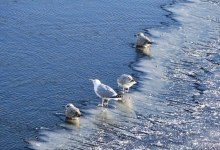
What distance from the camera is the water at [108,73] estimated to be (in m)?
15.6

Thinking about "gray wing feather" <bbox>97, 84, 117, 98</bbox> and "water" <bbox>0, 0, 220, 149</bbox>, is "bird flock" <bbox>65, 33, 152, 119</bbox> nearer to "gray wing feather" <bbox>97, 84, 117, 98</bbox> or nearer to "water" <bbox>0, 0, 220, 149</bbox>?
"gray wing feather" <bbox>97, 84, 117, 98</bbox>

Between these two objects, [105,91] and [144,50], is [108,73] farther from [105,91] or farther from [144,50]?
[144,50]

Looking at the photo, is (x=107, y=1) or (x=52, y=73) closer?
(x=52, y=73)

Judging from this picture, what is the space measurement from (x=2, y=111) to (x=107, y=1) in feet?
40.4

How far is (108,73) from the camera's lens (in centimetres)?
1975

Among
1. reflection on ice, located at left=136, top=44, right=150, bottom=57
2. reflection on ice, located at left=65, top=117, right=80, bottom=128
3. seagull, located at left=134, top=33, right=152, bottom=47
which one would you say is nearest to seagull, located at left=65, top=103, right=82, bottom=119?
reflection on ice, located at left=65, top=117, right=80, bottom=128

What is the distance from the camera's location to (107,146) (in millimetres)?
14852

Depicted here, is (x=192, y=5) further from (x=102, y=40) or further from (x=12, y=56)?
(x=12, y=56)

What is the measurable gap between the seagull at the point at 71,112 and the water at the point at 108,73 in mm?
261

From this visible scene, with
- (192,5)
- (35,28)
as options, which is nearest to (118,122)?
(35,28)

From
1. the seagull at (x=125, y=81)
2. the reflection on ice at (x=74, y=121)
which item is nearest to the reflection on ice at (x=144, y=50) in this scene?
the seagull at (x=125, y=81)

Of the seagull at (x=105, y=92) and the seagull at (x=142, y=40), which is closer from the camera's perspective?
the seagull at (x=105, y=92)

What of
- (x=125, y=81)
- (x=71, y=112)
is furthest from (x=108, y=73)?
(x=71, y=112)

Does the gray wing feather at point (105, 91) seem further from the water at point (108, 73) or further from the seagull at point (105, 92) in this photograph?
the water at point (108, 73)
